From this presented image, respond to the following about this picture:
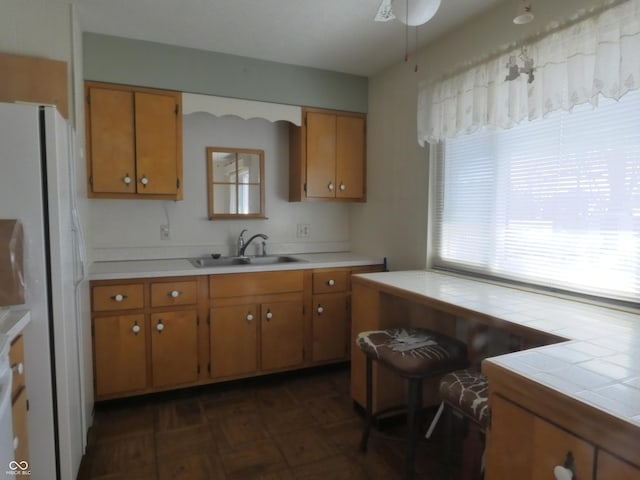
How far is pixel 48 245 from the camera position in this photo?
5.11 feet

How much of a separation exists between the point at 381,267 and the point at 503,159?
125 centimetres

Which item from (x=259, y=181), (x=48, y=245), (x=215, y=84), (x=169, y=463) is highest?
(x=215, y=84)

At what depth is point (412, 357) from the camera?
1780 mm

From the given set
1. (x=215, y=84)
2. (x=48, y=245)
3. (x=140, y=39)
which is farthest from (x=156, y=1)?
(x=48, y=245)

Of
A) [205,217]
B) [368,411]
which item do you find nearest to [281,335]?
[368,411]

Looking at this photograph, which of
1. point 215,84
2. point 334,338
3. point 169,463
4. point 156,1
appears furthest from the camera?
point 334,338

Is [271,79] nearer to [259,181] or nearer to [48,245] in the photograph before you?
[259,181]

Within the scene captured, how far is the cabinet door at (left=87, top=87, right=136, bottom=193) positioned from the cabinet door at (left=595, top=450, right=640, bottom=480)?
267cm

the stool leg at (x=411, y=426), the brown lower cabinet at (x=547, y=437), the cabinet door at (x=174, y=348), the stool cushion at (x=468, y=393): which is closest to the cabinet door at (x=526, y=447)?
the brown lower cabinet at (x=547, y=437)

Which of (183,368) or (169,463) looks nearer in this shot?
(169,463)

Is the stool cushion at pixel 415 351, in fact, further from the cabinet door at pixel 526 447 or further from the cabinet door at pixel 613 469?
the cabinet door at pixel 613 469

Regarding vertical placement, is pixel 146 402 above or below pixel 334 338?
below

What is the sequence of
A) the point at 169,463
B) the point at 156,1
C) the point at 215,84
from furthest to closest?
1. the point at 215,84
2. the point at 156,1
3. the point at 169,463

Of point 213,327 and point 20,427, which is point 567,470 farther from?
point 213,327
